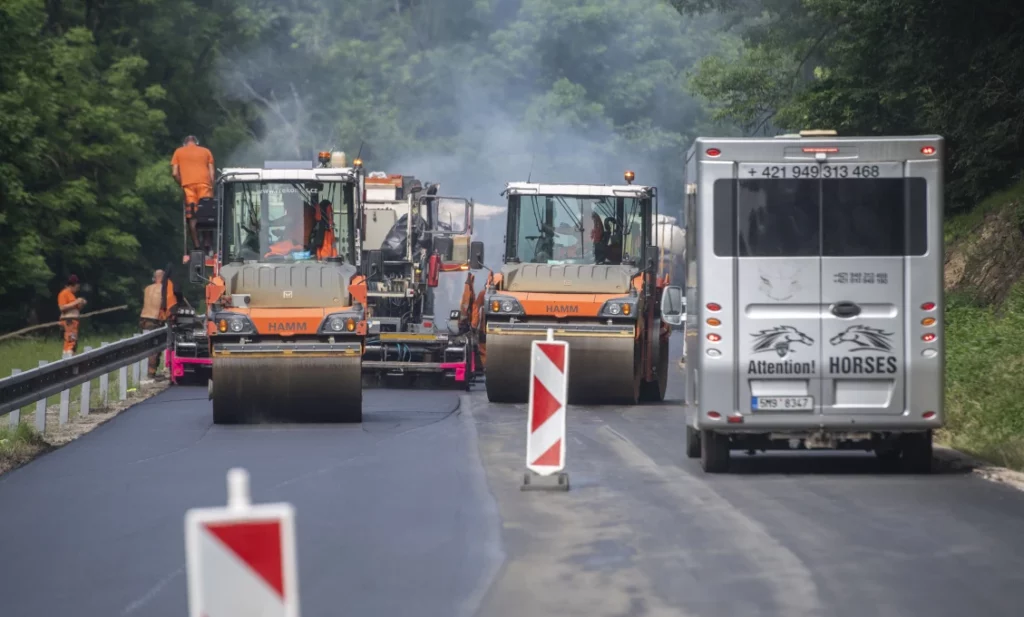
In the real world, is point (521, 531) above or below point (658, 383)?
below

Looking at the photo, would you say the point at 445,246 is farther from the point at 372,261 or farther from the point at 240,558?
the point at 240,558

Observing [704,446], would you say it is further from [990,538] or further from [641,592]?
[641,592]

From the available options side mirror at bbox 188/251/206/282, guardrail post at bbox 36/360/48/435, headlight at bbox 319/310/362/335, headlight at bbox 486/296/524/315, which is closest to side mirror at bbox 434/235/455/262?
headlight at bbox 486/296/524/315

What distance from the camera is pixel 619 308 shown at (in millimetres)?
22922

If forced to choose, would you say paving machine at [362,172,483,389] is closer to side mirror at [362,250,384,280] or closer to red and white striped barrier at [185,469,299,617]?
side mirror at [362,250,384,280]

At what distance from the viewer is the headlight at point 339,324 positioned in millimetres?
19578

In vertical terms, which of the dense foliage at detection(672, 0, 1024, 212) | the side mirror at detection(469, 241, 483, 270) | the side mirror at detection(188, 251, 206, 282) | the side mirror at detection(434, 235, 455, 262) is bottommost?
the side mirror at detection(188, 251, 206, 282)

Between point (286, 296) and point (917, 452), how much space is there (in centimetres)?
890

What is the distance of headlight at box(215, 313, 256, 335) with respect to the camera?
64.4ft

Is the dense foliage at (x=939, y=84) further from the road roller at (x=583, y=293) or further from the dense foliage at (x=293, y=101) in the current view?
the dense foliage at (x=293, y=101)

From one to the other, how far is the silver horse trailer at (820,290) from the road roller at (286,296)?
626 centimetres

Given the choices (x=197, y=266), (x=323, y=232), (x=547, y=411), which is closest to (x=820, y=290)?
(x=547, y=411)

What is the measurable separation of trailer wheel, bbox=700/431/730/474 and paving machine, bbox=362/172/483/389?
409 inches

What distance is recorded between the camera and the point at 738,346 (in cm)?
1423
